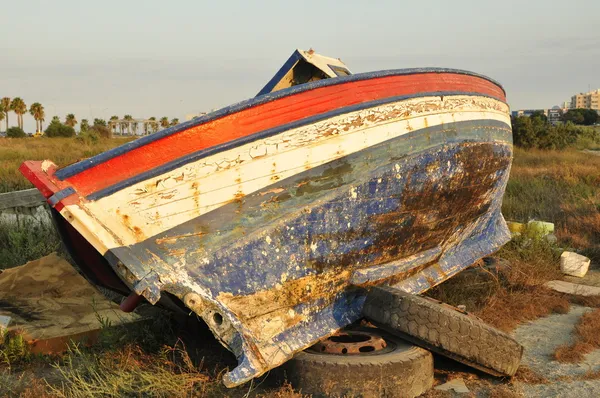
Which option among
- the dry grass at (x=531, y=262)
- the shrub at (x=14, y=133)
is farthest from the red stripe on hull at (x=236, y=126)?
the shrub at (x=14, y=133)

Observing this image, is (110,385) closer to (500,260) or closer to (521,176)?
(500,260)

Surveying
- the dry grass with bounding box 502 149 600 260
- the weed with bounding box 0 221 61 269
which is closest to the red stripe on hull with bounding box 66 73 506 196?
the weed with bounding box 0 221 61 269

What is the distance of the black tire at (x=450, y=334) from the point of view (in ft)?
12.6

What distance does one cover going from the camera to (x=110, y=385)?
12.4 ft

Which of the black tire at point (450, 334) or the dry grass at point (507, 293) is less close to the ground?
the black tire at point (450, 334)

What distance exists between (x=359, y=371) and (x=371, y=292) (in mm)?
731

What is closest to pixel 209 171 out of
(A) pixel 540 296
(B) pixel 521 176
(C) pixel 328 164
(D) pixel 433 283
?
(C) pixel 328 164

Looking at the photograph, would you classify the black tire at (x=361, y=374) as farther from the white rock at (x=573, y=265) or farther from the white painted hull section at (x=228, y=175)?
the white rock at (x=573, y=265)

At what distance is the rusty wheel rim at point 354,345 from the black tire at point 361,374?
0.62 ft

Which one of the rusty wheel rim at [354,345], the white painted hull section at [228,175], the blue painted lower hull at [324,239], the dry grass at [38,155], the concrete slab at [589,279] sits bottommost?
the concrete slab at [589,279]

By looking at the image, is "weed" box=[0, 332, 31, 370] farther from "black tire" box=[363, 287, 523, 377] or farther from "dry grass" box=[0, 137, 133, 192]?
"dry grass" box=[0, 137, 133, 192]

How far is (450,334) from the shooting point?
3.86 metres

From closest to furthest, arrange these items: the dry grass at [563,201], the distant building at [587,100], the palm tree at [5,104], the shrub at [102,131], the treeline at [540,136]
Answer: the dry grass at [563,201] → the treeline at [540,136] → the shrub at [102,131] → the palm tree at [5,104] → the distant building at [587,100]

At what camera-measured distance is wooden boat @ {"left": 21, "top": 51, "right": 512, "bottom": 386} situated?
137 inches
